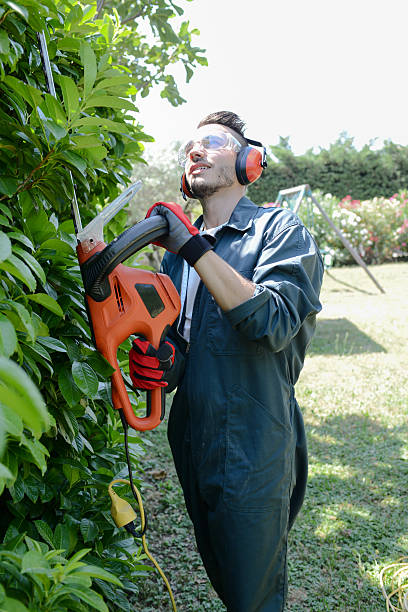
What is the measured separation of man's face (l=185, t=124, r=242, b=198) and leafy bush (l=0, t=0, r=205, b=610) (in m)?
0.32

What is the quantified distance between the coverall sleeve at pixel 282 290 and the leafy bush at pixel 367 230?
1288cm

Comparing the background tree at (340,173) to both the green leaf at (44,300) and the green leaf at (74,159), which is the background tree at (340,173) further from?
the green leaf at (44,300)

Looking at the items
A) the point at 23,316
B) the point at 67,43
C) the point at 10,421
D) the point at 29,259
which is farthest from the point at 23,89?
the point at 10,421

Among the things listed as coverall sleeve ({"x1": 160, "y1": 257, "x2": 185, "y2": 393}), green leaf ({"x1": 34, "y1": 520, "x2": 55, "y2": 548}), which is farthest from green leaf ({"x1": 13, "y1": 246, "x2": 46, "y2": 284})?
coverall sleeve ({"x1": 160, "y1": 257, "x2": 185, "y2": 393})

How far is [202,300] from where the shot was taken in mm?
1867

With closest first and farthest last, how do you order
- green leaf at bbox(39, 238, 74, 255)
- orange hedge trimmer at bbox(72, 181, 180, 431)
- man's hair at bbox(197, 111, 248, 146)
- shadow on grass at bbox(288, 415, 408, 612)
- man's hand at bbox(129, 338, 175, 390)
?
green leaf at bbox(39, 238, 74, 255) < orange hedge trimmer at bbox(72, 181, 180, 431) < man's hand at bbox(129, 338, 175, 390) < man's hair at bbox(197, 111, 248, 146) < shadow on grass at bbox(288, 415, 408, 612)

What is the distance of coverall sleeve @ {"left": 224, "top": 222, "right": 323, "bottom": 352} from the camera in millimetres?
1511

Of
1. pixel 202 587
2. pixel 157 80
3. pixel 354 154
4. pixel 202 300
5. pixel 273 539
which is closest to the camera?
pixel 273 539

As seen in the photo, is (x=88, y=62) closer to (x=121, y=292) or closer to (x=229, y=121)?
(x=121, y=292)

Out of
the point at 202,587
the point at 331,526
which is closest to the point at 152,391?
the point at 202,587

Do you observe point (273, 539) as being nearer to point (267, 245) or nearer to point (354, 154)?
point (267, 245)

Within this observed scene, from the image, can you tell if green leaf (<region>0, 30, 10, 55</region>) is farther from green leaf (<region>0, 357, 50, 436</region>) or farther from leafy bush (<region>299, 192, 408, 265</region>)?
leafy bush (<region>299, 192, 408, 265</region>)

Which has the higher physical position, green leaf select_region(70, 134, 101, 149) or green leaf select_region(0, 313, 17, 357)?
green leaf select_region(70, 134, 101, 149)

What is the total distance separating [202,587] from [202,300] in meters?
1.70
